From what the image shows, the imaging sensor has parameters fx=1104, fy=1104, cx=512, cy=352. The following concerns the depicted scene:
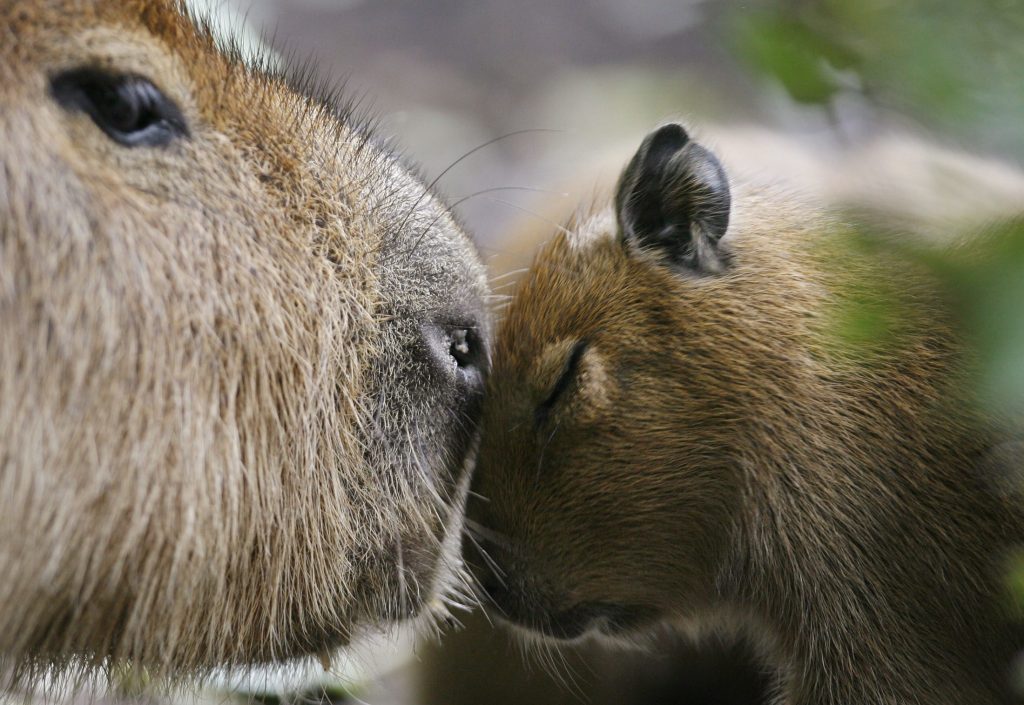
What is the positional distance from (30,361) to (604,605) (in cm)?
107

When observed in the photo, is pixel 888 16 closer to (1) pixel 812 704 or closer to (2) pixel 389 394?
(2) pixel 389 394

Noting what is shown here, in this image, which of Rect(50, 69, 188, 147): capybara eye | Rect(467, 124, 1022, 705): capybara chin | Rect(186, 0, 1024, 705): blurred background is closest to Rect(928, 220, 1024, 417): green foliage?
Rect(186, 0, 1024, 705): blurred background

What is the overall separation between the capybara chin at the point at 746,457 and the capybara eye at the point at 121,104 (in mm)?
714

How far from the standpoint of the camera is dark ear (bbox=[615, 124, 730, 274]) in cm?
192

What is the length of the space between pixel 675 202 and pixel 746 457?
1.53ft

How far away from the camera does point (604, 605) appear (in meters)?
1.99

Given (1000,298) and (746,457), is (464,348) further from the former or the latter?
(1000,298)

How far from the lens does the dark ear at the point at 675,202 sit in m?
1.92

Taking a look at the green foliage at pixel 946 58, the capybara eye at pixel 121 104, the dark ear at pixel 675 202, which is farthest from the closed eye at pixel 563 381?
the green foliage at pixel 946 58

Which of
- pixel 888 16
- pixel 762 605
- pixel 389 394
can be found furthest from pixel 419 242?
pixel 888 16

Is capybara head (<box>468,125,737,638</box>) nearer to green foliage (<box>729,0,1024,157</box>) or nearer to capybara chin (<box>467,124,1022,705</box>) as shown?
capybara chin (<box>467,124,1022,705</box>)

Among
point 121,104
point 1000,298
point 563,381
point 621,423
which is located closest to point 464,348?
point 563,381

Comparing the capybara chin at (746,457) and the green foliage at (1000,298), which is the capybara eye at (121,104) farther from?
the green foliage at (1000,298)

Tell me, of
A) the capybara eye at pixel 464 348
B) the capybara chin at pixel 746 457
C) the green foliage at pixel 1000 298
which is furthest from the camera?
the capybara eye at pixel 464 348
